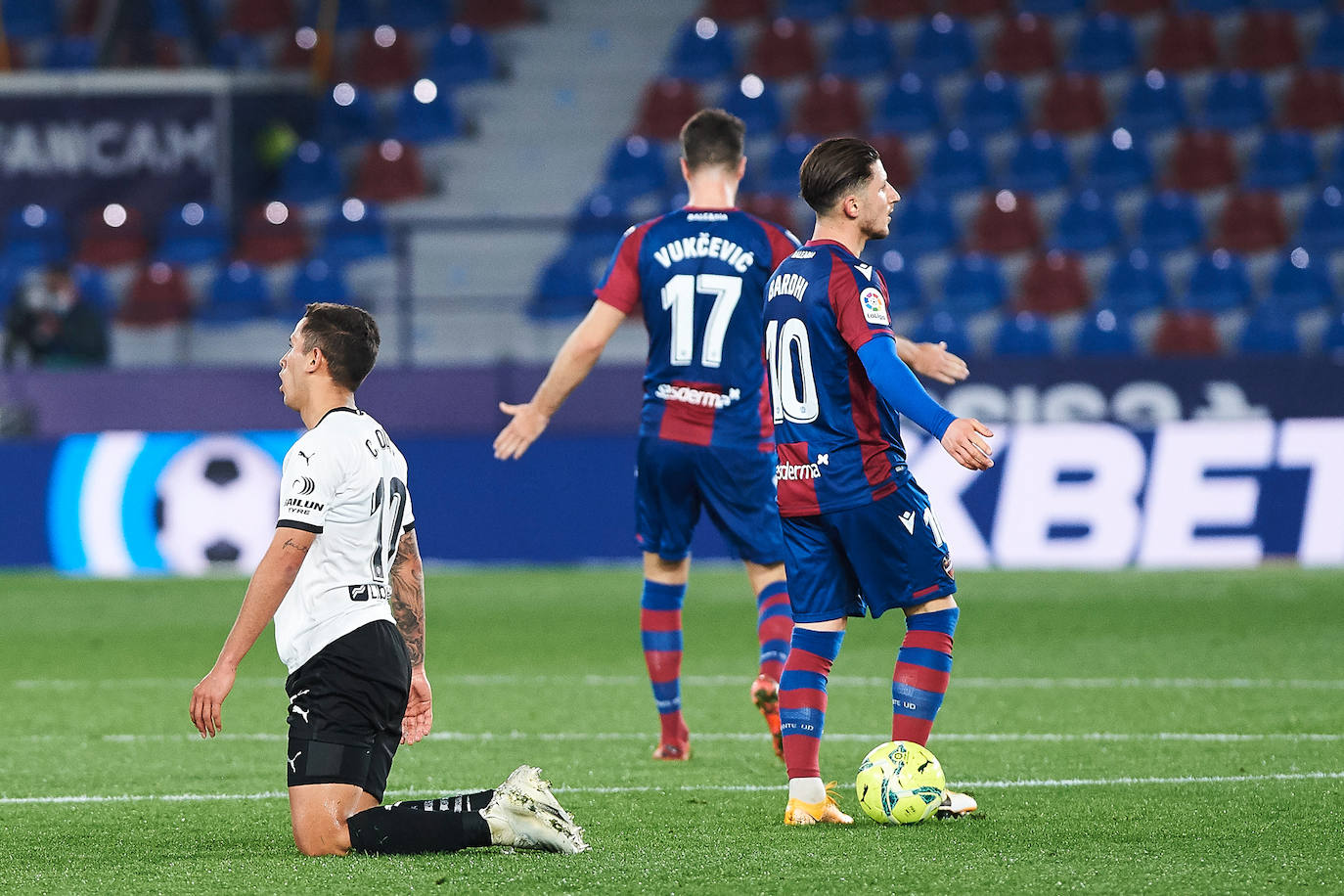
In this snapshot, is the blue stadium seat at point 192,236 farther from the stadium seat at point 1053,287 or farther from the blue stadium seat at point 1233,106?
the blue stadium seat at point 1233,106

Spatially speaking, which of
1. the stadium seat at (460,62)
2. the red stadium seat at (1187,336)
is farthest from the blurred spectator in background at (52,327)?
the red stadium seat at (1187,336)

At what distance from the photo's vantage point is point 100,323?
48.8ft

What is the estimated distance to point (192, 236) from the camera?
17.8 meters

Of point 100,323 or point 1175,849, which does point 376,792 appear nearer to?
point 1175,849

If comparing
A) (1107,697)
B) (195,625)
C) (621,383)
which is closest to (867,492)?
(1107,697)

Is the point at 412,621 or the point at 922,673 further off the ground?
the point at 412,621

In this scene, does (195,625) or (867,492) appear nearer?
(867,492)

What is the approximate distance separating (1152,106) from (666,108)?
4730 millimetres

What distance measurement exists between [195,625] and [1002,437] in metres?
5.49

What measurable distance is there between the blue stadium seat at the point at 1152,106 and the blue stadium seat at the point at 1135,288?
213 cm

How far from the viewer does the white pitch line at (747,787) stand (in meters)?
5.52

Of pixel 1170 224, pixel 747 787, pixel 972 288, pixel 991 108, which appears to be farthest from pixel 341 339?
pixel 991 108

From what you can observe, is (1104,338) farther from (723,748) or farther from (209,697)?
(209,697)

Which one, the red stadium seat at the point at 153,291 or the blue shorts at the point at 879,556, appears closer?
the blue shorts at the point at 879,556
